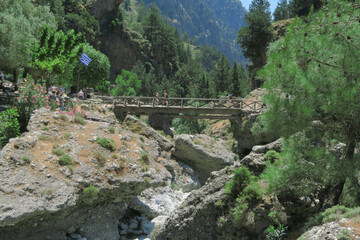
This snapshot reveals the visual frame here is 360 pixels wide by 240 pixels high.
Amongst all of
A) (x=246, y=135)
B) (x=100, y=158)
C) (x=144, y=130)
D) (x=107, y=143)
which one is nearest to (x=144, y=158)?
(x=107, y=143)

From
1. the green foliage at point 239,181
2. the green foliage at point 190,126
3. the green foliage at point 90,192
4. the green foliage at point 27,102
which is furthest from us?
the green foliage at point 190,126

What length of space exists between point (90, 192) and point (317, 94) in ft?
31.2

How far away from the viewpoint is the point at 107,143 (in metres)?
15.1

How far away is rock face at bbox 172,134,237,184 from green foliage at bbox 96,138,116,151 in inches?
364

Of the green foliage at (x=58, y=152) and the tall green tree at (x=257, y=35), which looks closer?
the green foliage at (x=58, y=152)

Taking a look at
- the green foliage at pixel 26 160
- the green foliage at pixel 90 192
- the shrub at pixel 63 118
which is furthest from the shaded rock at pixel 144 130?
the green foliage at pixel 26 160

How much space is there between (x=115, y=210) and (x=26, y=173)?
4704 millimetres

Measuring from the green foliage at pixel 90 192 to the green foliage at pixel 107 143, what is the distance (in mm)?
2563

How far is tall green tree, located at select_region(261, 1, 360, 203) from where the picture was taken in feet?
25.4

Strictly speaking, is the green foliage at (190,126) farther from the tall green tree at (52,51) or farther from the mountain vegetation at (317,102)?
the mountain vegetation at (317,102)

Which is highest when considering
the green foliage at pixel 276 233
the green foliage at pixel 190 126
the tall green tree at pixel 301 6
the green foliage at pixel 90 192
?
the tall green tree at pixel 301 6

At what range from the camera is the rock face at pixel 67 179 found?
11188mm

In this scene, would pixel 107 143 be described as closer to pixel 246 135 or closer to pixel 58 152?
pixel 58 152

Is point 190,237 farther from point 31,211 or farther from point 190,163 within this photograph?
point 190,163
